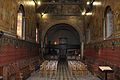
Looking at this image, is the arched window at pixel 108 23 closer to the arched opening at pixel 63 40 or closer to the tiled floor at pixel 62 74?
the tiled floor at pixel 62 74

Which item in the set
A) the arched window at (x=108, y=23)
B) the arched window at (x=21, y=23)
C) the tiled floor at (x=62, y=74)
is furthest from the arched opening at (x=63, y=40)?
the arched window at (x=108, y=23)

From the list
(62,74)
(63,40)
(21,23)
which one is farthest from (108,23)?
(63,40)

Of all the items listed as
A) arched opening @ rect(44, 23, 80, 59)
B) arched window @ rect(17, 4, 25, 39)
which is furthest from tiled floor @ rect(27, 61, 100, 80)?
arched opening @ rect(44, 23, 80, 59)

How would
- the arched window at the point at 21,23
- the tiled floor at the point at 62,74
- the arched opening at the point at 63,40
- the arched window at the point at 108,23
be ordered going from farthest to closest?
the arched opening at the point at 63,40 < the arched window at the point at 21,23 < the tiled floor at the point at 62,74 < the arched window at the point at 108,23

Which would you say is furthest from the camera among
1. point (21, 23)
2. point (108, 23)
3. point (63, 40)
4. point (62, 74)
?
point (63, 40)

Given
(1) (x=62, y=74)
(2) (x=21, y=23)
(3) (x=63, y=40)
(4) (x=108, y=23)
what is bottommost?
(1) (x=62, y=74)

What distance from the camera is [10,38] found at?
30.9 feet

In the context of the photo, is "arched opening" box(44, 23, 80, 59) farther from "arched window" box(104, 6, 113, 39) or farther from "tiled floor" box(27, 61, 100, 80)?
"arched window" box(104, 6, 113, 39)

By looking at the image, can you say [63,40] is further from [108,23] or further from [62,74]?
[108,23]

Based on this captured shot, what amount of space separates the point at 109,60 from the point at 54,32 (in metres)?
23.4

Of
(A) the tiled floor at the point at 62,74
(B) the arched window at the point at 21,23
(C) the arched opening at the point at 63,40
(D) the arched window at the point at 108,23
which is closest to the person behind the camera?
(D) the arched window at the point at 108,23

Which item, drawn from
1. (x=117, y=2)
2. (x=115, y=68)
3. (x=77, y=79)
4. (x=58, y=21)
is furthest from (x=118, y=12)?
(x=58, y=21)

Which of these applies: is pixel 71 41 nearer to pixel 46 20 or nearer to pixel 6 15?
pixel 46 20

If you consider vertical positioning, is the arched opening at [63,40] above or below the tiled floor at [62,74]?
above
